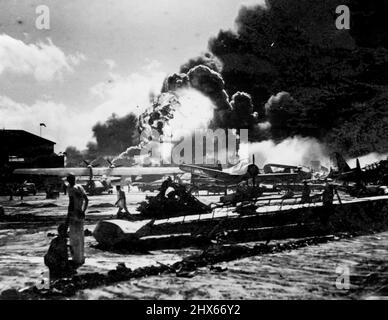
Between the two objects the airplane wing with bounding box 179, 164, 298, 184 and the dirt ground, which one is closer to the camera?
the dirt ground

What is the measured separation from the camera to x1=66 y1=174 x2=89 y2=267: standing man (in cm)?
721

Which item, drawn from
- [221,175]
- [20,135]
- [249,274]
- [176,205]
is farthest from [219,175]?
[20,135]

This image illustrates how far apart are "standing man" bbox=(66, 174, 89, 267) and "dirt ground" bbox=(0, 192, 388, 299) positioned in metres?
0.33

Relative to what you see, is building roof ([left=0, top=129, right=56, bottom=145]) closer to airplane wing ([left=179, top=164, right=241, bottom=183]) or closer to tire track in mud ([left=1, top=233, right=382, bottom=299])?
airplane wing ([left=179, top=164, right=241, bottom=183])

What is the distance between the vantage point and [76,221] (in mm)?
7273

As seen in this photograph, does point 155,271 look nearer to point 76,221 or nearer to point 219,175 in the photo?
point 76,221

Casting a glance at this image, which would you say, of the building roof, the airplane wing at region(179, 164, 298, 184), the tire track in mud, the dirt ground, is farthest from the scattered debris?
the building roof

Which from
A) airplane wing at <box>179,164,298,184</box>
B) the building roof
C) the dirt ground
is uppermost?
the building roof

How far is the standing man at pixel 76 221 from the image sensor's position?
721cm

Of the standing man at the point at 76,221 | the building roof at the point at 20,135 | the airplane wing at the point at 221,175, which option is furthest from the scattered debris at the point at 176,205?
the building roof at the point at 20,135

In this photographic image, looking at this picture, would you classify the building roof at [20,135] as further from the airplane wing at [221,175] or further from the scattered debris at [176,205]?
the scattered debris at [176,205]

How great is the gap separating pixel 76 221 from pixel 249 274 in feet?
11.9
